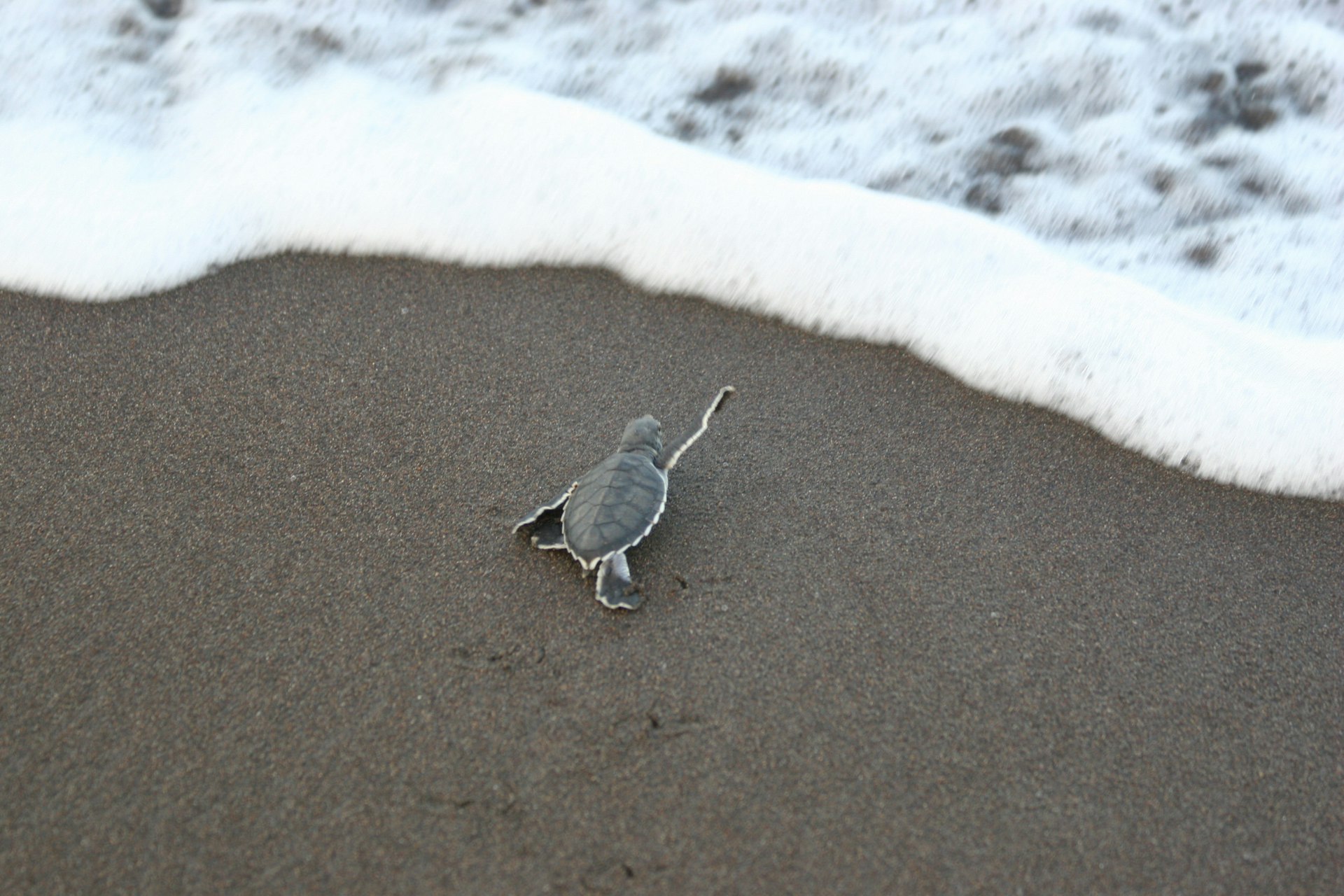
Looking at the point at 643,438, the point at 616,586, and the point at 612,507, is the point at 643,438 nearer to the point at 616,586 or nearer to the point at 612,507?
the point at 612,507

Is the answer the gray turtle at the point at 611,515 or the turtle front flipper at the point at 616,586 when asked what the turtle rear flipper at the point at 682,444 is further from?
the turtle front flipper at the point at 616,586

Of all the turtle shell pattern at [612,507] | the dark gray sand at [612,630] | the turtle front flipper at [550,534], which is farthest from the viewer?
the turtle front flipper at [550,534]

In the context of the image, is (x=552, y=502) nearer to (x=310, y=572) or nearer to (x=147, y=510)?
(x=310, y=572)

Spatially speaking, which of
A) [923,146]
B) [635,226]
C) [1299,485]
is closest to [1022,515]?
[1299,485]

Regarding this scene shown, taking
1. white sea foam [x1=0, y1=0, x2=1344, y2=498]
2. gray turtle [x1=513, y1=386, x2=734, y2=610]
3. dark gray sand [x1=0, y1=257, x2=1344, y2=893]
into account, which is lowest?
dark gray sand [x1=0, y1=257, x2=1344, y2=893]

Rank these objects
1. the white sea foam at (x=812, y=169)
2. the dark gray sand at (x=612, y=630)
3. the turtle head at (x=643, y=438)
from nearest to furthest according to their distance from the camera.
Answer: the dark gray sand at (x=612, y=630) < the turtle head at (x=643, y=438) < the white sea foam at (x=812, y=169)

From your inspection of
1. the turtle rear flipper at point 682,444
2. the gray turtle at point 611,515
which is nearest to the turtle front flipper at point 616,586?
the gray turtle at point 611,515

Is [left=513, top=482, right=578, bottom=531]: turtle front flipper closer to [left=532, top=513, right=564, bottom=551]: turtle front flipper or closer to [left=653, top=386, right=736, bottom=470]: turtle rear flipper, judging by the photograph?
[left=532, top=513, right=564, bottom=551]: turtle front flipper

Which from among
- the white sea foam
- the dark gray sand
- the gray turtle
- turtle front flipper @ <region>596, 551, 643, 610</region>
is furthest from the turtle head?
the white sea foam
